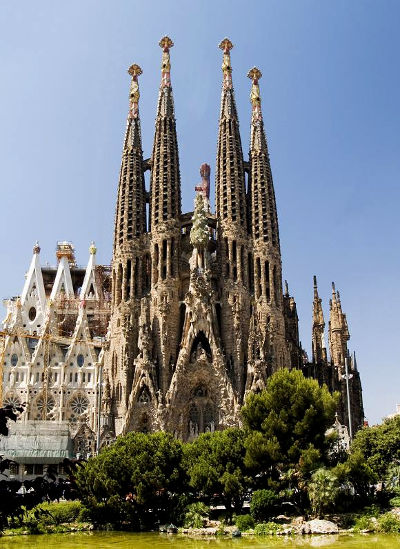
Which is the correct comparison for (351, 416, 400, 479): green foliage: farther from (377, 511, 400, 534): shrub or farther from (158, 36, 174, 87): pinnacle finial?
(158, 36, 174, 87): pinnacle finial

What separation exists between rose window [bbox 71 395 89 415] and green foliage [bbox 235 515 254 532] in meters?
39.6

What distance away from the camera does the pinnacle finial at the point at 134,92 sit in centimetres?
6950

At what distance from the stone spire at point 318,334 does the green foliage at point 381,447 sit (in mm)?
31212

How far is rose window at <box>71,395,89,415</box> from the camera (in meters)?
68.8

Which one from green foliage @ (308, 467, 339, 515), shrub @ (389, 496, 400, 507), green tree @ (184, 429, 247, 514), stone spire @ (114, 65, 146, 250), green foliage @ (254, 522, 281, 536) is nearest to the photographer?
green foliage @ (254, 522, 281, 536)

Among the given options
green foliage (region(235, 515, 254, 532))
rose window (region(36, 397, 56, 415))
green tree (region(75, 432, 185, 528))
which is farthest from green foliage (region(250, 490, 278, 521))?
rose window (region(36, 397, 56, 415))

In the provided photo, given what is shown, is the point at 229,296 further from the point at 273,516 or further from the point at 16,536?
the point at 16,536

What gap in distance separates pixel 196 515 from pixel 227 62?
174ft

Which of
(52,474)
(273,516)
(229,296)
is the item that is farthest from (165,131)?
(52,474)

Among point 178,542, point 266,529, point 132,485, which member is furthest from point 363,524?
point 132,485

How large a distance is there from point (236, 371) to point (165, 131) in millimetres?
26496

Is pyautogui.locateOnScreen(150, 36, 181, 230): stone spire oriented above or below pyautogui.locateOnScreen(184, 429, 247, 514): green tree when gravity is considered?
above

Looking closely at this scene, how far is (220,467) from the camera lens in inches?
1328

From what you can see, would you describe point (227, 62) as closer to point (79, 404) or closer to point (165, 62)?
point (165, 62)
